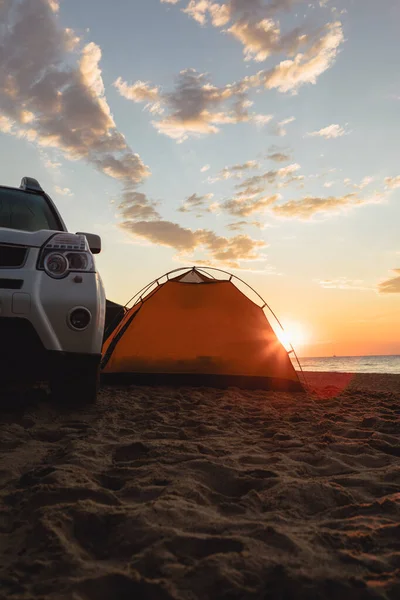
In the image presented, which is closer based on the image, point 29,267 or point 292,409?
point 29,267

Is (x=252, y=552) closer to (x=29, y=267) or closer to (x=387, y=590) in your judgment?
(x=387, y=590)

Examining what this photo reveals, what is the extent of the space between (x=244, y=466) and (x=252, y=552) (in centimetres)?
107

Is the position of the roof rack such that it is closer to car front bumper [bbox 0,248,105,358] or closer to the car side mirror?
the car side mirror

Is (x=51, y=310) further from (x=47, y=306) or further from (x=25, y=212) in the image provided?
(x=25, y=212)

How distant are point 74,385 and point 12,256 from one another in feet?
4.04

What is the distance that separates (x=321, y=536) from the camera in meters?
1.85

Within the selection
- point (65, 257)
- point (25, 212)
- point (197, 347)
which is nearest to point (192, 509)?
point (65, 257)

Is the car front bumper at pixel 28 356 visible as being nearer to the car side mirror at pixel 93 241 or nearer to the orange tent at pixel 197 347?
the car side mirror at pixel 93 241

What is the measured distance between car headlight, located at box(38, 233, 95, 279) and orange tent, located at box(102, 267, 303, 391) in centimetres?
301

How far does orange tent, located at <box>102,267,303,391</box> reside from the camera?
6.62 metres

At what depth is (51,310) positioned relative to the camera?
352cm

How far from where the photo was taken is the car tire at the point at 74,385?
3.77 meters

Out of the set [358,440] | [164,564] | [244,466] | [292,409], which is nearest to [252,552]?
[164,564]

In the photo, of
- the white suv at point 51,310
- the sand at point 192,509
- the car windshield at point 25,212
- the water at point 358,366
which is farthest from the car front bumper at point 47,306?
the water at point 358,366
